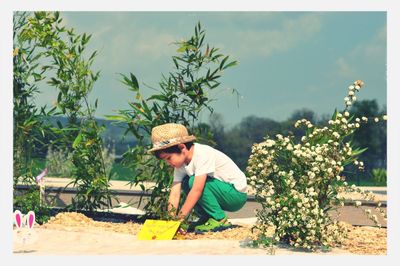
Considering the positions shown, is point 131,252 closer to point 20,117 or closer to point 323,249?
point 323,249

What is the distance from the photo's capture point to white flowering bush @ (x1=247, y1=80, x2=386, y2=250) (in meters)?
6.59

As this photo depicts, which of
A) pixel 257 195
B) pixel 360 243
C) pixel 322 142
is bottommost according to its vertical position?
pixel 360 243

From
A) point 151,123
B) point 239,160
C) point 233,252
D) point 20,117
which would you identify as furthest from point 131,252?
point 239,160

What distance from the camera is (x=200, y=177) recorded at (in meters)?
7.33

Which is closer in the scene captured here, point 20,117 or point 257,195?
point 257,195

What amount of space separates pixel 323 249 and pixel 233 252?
2.94 feet

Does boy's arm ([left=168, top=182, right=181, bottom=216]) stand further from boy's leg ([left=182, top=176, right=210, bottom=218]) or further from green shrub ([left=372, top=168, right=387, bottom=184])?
green shrub ([left=372, top=168, right=387, bottom=184])

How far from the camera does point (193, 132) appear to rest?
323 inches

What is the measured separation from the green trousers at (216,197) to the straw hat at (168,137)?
43 centimetres

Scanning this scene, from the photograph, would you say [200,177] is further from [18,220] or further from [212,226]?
[18,220]

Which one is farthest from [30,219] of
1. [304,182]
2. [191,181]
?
[304,182]

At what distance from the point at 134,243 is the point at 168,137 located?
1.10 m

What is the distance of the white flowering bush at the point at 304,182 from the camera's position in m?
6.59

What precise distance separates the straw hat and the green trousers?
1.40 feet
